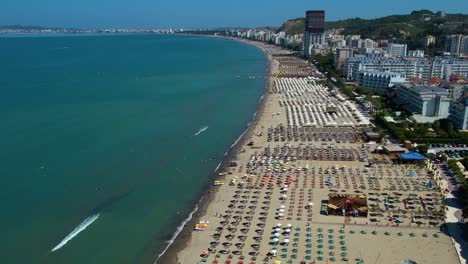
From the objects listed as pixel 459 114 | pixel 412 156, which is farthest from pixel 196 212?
pixel 459 114

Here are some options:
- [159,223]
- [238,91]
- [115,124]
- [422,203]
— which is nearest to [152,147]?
[115,124]

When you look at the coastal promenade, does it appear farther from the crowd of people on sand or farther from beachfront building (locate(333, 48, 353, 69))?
beachfront building (locate(333, 48, 353, 69))

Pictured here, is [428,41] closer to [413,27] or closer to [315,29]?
[413,27]

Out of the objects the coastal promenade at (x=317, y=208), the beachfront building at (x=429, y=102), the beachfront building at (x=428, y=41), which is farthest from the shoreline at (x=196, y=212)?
the beachfront building at (x=428, y=41)

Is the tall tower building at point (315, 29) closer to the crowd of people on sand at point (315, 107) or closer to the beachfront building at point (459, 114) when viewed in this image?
the crowd of people on sand at point (315, 107)

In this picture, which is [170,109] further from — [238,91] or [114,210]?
[114,210]

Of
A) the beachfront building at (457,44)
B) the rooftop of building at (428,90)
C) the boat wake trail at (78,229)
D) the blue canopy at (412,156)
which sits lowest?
the boat wake trail at (78,229)

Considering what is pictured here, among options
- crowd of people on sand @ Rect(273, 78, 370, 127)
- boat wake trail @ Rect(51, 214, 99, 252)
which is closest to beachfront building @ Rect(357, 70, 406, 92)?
crowd of people on sand @ Rect(273, 78, 370, 127)
